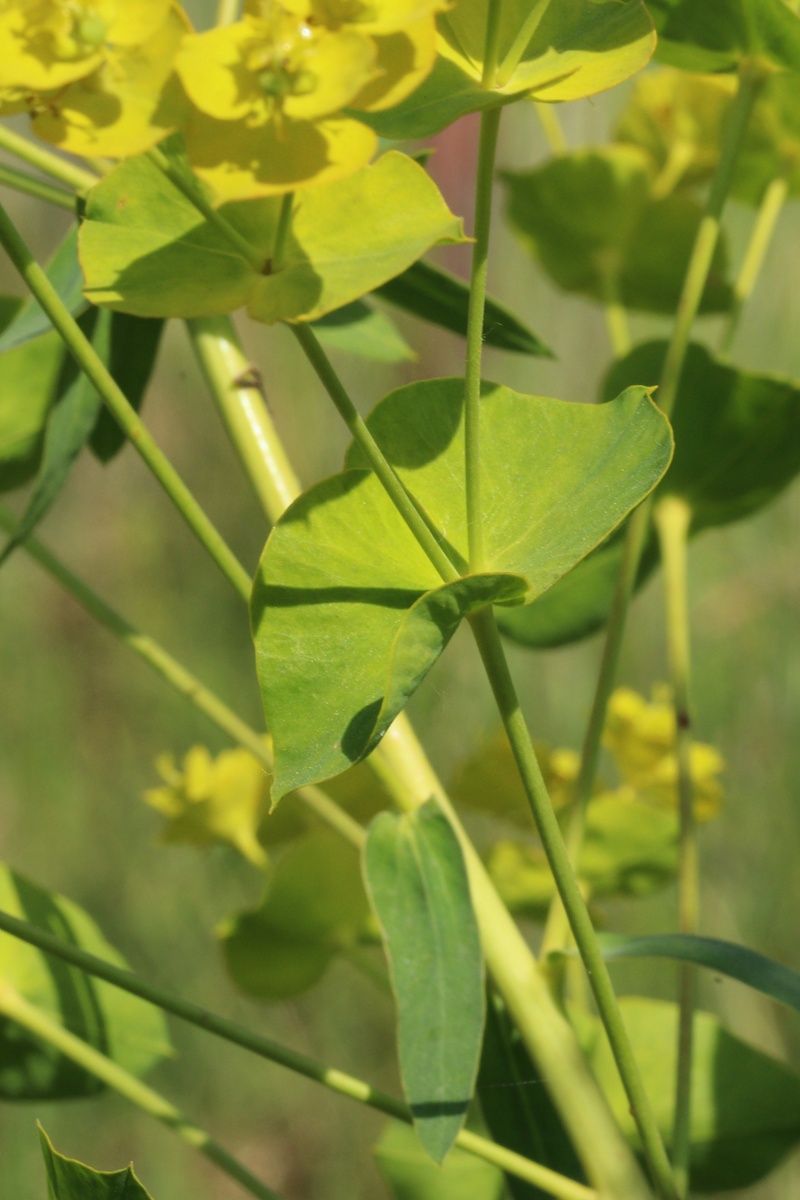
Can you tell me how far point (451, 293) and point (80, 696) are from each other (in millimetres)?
2087

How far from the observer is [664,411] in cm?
59

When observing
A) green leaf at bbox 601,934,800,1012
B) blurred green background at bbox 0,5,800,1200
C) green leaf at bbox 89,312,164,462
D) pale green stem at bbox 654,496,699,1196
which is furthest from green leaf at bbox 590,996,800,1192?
blurred green background at bbox 0,5,800,1200

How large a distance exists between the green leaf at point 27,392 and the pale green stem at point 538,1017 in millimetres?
258

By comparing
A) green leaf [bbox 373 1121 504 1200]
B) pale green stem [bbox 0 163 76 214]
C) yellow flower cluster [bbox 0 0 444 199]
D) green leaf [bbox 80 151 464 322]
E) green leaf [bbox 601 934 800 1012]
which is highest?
yellow flower cluster [bbox 0 0 444 199]

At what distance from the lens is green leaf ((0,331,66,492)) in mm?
643

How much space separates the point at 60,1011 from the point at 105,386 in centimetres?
39

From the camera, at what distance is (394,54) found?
319 mm

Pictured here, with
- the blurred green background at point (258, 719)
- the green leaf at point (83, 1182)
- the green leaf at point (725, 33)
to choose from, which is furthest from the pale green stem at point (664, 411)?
the blurred green background at point (258, 719)

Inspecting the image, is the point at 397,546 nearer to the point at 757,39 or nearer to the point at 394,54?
the point at 394,54

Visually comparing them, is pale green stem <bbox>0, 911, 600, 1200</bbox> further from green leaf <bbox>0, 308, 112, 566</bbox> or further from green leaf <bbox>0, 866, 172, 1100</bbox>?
green leaf <bbox>0, 308, 112, 566</bbox>

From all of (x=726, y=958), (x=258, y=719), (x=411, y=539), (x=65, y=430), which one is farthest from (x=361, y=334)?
(x=258, y=719)

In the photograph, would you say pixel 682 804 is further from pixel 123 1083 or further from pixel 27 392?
pixel 27 392

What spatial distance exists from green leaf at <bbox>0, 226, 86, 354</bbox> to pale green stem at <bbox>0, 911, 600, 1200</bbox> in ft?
0.80

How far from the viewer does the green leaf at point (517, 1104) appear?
58 cm
